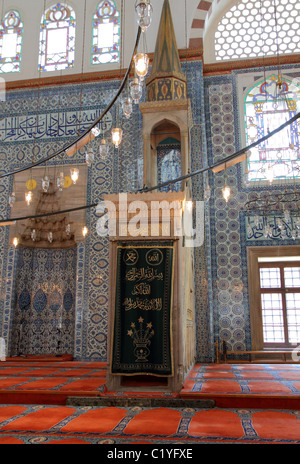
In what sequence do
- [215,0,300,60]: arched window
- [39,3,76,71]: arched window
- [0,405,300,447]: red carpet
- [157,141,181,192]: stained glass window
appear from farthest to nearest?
[39,3,76,71]: arched window, [215,0,300,60]: arched window, [157,141,181,192]: stained glass window, [0,405,300,447]: red carpet

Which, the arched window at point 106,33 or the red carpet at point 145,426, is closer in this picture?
the red carpet at point 145,426

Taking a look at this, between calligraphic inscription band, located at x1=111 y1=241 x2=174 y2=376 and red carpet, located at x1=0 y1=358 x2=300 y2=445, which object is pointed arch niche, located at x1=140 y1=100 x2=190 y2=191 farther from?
red carpet, located at x1=0 y1=358 x2=300 y2=445

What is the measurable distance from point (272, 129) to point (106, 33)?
346cm

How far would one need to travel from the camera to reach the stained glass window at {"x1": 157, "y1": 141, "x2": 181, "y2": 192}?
659cm

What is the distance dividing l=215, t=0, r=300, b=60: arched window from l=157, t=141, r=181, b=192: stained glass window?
2.09 m

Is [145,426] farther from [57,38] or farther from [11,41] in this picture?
[11,41]

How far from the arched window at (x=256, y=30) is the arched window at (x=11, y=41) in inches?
144

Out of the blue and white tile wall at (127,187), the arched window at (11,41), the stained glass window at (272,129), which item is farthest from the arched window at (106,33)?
the stained glass window at (272,129)

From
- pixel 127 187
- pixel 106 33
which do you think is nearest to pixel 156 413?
pixel 127 187

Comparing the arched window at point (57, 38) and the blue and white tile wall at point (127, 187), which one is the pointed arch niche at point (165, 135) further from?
the arched window at point (57, 38)

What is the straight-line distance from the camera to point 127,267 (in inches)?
154

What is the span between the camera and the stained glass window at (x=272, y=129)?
6.64 metres

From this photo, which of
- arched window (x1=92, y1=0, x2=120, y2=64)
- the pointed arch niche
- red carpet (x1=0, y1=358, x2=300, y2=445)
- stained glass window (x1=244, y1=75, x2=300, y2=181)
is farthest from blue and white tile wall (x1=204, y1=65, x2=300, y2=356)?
arched window (x1=92, y1=0, x2=120, y2=64)

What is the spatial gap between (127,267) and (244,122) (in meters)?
4.14
